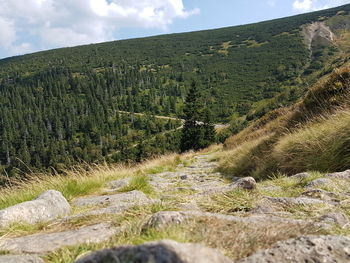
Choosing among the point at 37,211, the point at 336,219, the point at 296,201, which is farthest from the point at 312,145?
the point at 37,211

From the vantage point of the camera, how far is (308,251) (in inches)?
57.9

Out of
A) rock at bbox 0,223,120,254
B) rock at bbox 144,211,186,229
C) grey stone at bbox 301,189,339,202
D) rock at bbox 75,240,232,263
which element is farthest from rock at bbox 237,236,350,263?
grey stone at bbox 301,189,339,202

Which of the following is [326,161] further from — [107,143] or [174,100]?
[174,100]

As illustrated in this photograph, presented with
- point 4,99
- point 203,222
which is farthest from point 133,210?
point 4,99

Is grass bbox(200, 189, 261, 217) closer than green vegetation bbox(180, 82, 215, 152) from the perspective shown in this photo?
Yes

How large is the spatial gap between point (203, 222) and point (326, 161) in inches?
171

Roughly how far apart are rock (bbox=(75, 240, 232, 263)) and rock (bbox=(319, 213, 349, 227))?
139cm

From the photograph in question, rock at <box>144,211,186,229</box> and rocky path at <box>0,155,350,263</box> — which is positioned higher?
rock at <box>144,211,186,229</box>

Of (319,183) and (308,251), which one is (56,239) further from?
(319,183)

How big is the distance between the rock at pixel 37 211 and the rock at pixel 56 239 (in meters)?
0.49

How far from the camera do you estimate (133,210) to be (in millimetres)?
2773

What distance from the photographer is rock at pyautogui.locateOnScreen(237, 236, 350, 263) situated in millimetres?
1421

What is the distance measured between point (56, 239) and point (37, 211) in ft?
3.64

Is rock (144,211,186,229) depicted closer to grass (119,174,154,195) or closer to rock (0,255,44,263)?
rock (0,255,44,263)
